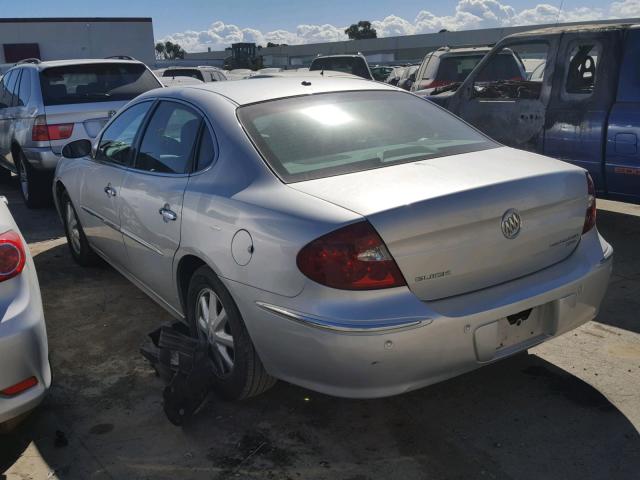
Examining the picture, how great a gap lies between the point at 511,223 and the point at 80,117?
5.92 m

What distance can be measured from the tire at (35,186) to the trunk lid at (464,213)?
6.00 meters

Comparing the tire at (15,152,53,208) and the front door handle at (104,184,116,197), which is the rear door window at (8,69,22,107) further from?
the front door handle at (104,184,116,197)

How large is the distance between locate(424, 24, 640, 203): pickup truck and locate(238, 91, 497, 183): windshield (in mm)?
2566

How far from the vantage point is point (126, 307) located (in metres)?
4.72

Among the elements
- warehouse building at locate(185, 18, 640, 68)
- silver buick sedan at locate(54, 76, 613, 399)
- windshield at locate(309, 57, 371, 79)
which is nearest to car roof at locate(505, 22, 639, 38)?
silver buick sedan at locate(54, 76, 613, 399)

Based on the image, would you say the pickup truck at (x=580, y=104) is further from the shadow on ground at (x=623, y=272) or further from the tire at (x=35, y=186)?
the tire at (x=35, y=186)

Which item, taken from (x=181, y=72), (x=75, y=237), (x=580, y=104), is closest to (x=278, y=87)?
(x=75, y=237)

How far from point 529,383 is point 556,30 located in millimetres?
4377

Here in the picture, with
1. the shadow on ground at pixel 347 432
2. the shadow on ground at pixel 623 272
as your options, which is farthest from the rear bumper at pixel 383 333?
the shadow on ground at pixel 623 272

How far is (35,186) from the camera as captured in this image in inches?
311

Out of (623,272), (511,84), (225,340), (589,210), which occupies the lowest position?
(623,272)

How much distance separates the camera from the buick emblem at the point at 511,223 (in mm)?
2783

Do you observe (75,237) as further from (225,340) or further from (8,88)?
(8,88)

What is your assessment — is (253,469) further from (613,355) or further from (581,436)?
(613,355)
